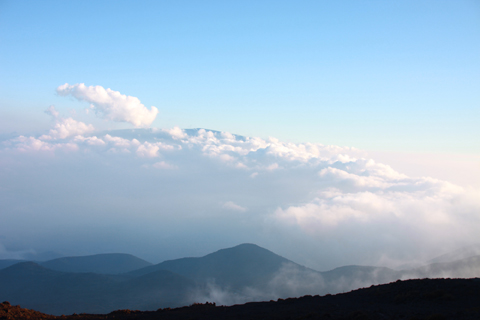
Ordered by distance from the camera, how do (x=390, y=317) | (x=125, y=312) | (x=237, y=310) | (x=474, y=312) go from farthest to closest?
(x=125, y=312) < (x=237, y=310) < (x=390, y=317) < (x=474, y=312)

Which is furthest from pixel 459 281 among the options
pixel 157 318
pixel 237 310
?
pixel 157 318

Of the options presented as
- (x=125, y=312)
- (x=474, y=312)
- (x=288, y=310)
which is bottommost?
(x=125, y=312)

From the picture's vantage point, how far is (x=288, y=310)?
35031 mm

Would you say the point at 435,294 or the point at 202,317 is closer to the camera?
the point at 435,294

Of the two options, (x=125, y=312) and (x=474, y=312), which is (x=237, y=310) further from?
(x=474, y=312)

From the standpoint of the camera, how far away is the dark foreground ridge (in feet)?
90.7

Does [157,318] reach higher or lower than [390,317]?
lower

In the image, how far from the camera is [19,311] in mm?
36375

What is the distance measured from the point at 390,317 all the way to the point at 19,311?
43.4 meters

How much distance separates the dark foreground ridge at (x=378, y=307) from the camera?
2766cm

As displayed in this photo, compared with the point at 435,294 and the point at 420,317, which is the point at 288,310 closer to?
the point at 420,317

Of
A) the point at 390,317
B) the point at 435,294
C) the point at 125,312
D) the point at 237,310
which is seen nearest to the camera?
the point at 390,317

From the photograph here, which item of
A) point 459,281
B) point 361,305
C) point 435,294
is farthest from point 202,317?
point 459,281

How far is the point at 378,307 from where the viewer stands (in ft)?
104
